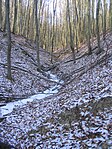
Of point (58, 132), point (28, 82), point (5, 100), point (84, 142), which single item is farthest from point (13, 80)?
point (84, 142)

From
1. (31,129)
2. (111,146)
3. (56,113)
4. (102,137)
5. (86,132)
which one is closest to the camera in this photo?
(111,146)

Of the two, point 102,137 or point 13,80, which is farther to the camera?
point 13,80

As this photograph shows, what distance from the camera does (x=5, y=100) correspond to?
12680 mm

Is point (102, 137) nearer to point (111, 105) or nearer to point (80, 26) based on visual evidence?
point (111, 105)

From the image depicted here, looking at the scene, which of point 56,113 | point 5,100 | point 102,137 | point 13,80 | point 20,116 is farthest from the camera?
point 13,80

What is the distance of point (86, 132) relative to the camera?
7.18m

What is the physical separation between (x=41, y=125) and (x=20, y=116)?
183cm

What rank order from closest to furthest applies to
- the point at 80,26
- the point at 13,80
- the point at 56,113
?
the point at 56,113 < the point at 13,80 < the point at 80,26

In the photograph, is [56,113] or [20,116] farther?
[20,116]

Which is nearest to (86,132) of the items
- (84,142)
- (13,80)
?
(84,142)

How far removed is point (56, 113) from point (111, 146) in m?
3.38

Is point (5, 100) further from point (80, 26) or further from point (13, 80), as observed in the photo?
point (80, 26)

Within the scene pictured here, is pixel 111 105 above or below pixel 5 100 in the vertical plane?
above

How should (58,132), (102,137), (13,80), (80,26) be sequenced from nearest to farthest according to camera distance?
(102,137) < (58,132) < (13,80) < (80,26)
